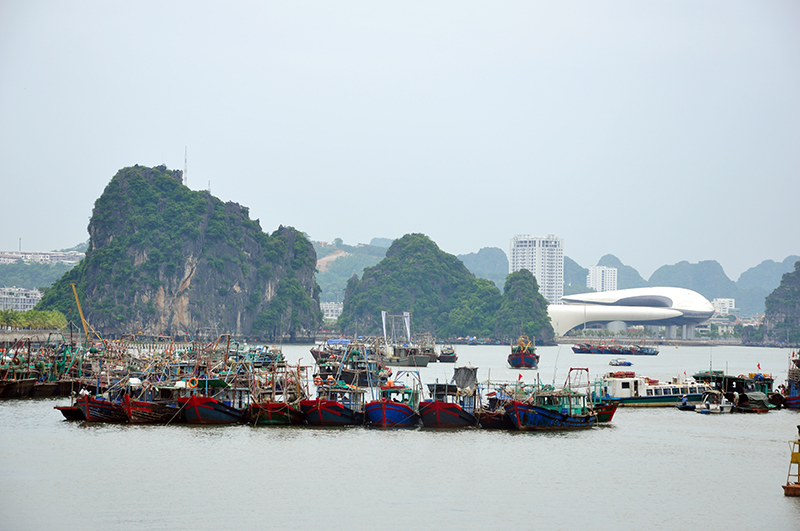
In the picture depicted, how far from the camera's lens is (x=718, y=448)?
136 ft

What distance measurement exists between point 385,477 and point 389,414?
10.2 m

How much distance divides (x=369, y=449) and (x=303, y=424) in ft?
22.1

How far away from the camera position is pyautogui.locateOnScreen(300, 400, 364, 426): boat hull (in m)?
44.0

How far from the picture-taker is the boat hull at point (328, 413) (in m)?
44.0

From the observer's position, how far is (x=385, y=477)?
33.6m

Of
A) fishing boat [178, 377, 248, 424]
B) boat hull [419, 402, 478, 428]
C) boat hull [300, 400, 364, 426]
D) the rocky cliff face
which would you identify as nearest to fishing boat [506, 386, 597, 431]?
boat hull [419, 402, 478, 428]

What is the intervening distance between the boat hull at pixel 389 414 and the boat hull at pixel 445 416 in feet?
2.07

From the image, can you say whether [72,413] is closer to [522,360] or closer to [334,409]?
[334,409]

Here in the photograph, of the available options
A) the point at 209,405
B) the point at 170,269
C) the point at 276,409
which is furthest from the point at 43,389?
the point at 170,269

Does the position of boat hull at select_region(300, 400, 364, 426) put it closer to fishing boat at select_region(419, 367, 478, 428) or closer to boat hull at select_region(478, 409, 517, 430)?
fishing boat at select_region(419, 367, 478, 428)

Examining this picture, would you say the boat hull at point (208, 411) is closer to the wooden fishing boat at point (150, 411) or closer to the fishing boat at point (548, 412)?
the wooden fishing boat at point (150, 411)

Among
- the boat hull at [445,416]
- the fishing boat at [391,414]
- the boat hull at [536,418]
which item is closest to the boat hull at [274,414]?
the fishing boat at [391,414]

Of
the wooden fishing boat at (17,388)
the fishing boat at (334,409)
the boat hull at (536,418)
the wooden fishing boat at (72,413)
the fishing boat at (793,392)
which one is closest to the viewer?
the boat hull at (536,418)

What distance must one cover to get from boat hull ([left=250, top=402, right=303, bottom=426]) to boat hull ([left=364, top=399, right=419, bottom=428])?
11.5 feet
